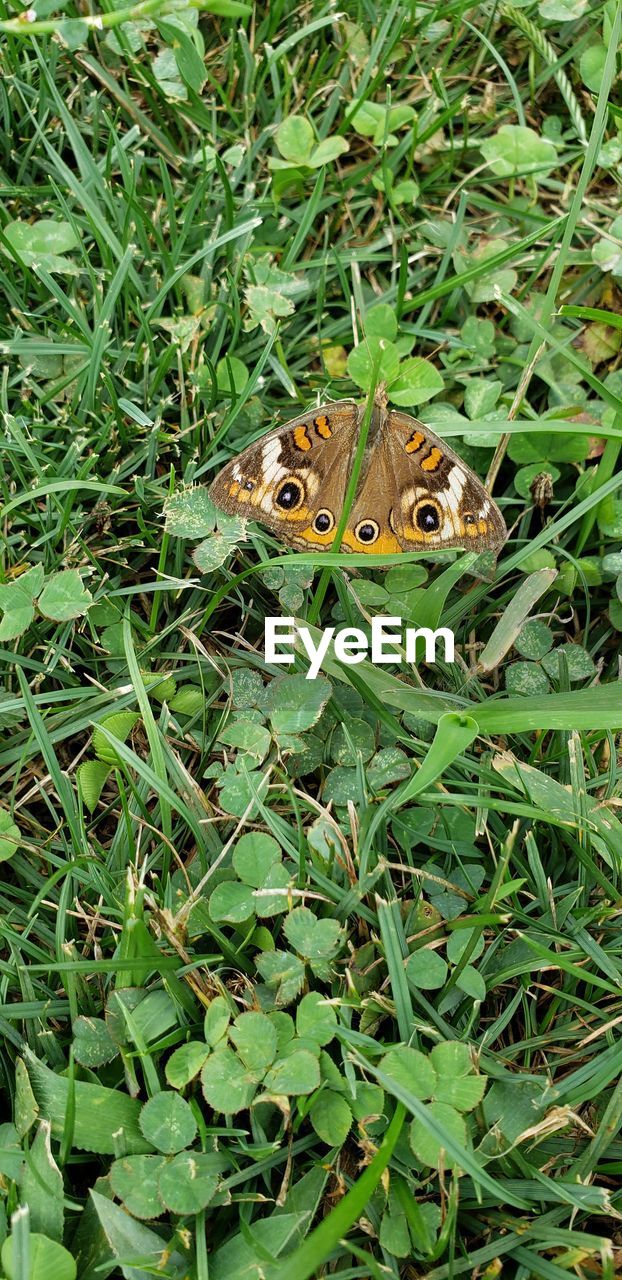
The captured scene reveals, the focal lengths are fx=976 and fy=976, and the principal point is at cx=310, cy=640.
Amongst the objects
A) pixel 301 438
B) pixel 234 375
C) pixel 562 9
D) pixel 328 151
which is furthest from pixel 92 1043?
pixel 562 9

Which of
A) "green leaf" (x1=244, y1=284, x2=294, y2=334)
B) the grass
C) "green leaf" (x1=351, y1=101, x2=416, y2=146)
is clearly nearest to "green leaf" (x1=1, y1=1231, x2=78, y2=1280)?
the grass

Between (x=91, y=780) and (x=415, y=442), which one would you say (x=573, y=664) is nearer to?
(x=415, y=442)

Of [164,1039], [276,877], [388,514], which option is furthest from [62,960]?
[388,514]

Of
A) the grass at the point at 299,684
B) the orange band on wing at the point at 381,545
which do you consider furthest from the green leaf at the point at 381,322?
the orange band on wing at the point at 381,545

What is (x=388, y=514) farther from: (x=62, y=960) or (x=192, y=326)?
(x=62, y=960)

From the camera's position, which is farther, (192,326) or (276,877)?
(192,326)

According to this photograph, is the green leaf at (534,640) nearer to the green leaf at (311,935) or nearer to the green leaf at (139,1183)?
the green leaf at (311,935)
